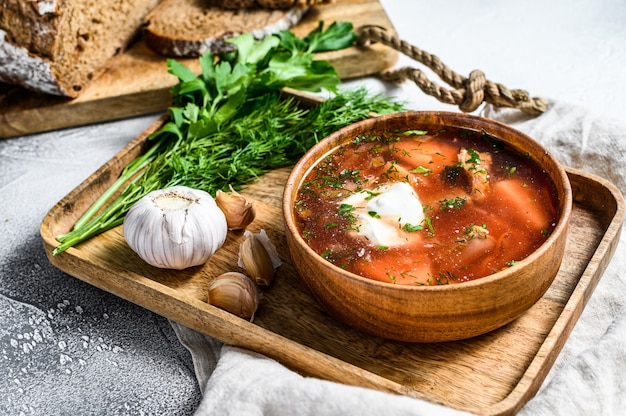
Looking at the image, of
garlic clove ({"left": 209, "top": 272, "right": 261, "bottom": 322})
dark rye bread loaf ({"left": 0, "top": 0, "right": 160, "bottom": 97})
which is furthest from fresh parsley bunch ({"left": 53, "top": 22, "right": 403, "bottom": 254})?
dark rye bread loaf ({"left": 0, "top": 0, "right": 160, "bottom": 97})

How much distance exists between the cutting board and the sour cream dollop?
64.9 inches

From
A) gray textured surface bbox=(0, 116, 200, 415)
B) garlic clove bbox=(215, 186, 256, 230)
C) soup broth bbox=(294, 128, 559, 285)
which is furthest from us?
garlic clove bbox=(215, 186, 256, 230)

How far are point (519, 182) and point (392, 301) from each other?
69cm

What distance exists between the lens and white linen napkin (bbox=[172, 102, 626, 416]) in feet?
6.37

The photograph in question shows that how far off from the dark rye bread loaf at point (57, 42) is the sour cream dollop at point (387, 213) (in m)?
2.09

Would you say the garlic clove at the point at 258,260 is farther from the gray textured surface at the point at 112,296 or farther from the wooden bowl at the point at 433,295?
the gray textured surface at the point at 112,296

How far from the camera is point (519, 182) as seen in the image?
7.95ft

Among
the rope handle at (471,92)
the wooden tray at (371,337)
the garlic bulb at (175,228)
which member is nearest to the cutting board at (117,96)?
the rope handle at (471,92)

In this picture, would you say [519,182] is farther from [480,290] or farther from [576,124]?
[576,124]

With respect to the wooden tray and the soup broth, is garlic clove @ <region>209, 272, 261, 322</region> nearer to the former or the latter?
the wooden tray

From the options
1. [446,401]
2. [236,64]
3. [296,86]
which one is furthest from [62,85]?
[446,401]

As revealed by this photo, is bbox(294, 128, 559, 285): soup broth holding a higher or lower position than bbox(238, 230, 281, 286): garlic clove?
higher

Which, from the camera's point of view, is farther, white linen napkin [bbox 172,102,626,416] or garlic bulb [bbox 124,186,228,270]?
garlic bulb [bbox 124,186,228,270]

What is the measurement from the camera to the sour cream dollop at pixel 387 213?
2242 millimetres
